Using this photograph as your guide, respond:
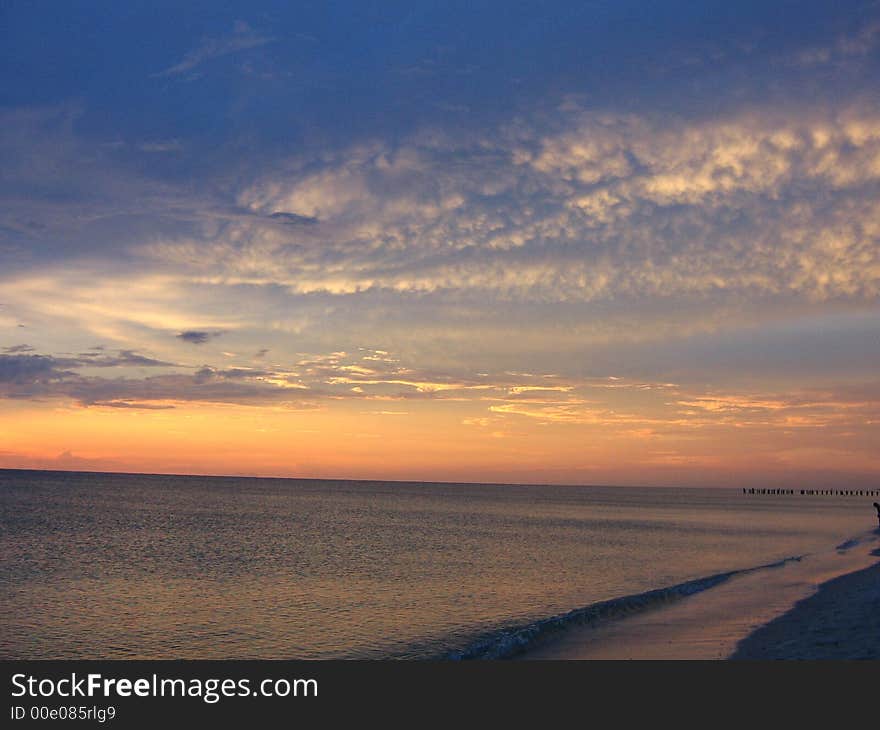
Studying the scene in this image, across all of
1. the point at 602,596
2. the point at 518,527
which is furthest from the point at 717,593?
the point at 518,527

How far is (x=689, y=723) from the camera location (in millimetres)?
14406

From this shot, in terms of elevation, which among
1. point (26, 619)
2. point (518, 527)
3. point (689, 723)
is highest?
point (689, 723)

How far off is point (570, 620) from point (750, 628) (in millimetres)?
7781

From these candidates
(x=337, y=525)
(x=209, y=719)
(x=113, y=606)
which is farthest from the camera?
(x=337, y=525)

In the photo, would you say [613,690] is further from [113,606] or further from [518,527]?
[518,527]

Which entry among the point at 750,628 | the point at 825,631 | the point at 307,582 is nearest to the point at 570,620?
the point at 750,628

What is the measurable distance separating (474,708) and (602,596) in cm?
2441

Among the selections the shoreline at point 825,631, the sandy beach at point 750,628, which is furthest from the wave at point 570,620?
the shoreline at point 825,631

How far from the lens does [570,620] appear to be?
32.1 metres

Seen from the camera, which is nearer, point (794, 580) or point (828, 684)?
point (828, 684)

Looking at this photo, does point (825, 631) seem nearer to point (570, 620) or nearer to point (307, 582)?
point (570, 620)

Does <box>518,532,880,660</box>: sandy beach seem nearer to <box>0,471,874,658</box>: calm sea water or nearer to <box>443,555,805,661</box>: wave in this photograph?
<box>443,555,805,661</box>: wave

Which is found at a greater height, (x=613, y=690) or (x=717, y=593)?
(x=613, y=690)

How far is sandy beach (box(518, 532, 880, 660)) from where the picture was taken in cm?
2389
